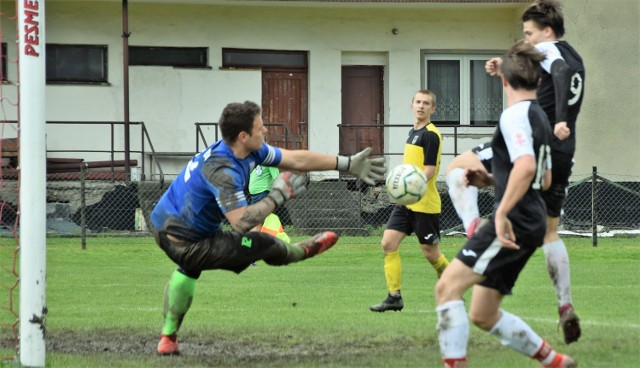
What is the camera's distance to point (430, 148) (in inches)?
453

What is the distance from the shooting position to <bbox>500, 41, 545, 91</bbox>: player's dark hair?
6.73 meters

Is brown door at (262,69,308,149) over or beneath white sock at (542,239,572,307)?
over

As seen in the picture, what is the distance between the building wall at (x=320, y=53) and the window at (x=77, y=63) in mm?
230

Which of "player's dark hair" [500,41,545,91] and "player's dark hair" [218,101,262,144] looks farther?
"player's dark hair" [218,101,262,144]

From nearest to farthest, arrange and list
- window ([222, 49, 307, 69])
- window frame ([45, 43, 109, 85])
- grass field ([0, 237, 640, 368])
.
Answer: grass field ([0, 237, 640, 368]), window frame ([45, 43, 109, 85]), window ([222, 49, 307, 69])

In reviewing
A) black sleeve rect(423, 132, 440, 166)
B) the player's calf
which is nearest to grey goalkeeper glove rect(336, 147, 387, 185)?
the player's calf

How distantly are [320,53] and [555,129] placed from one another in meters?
21.4

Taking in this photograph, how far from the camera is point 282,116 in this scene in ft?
96.4

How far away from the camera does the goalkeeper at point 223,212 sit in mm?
8234

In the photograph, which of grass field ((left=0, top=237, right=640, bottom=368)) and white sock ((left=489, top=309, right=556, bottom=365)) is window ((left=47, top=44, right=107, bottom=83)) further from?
white sock ((left=489, top=309, right=556, bottom=365))

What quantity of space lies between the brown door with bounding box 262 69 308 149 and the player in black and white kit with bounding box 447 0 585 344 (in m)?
20.6

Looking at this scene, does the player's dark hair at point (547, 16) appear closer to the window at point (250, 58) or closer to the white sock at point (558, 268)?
the white sock at point (558, 268)

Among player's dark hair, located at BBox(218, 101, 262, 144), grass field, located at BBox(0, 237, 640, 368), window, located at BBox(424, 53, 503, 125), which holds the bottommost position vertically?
grass field, located at BBox(0, 237, 640, 368)

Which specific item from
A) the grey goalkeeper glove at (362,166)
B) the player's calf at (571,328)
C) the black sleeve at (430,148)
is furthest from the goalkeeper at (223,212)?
→ the black sleeve at (430,148)
